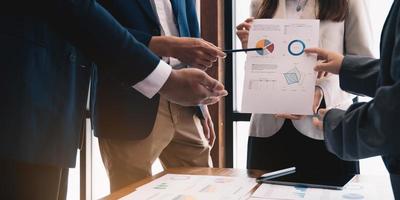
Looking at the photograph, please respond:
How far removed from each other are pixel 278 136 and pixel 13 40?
972mm

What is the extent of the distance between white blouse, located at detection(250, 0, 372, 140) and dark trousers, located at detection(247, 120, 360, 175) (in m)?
0.03

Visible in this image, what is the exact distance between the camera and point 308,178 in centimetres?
117

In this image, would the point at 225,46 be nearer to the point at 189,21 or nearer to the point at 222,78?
the point at 222,78

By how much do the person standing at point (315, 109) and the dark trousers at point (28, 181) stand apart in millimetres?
793

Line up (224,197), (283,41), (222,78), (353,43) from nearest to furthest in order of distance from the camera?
(224,197)
(283,41)
(353,43)
(222,78)

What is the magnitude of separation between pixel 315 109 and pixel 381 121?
72cm

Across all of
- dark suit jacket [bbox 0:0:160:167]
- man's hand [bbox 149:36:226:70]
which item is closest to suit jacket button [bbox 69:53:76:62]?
dark suit jacket [bbox 0:0:160:167]

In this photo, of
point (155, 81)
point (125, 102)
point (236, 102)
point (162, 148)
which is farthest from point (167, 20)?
point (236, 102)

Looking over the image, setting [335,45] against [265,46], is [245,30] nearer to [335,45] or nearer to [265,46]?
[265,46]

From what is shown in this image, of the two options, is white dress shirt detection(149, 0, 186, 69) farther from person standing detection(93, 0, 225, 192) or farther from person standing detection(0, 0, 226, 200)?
person standing detection(0, 0, 226, 200)

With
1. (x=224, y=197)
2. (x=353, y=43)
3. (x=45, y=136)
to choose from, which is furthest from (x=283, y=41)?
(x=45, y=136)

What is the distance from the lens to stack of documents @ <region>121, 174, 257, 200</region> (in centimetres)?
101

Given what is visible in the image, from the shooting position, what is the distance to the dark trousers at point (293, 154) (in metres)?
1.44

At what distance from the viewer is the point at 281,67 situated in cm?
134
